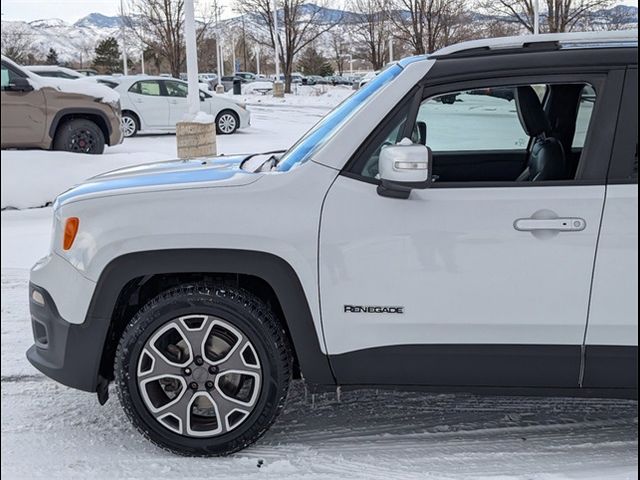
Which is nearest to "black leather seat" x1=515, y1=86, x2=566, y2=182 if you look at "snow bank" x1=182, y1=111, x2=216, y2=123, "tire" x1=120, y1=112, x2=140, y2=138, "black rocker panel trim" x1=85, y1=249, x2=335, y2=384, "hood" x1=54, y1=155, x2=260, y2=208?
"black rocker panel trim" x1=85, y1=249, x2=335, y2=384

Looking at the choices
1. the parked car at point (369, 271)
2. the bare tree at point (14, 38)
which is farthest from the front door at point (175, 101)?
the parked car at point (369, 271)

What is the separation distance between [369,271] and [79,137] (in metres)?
9.21

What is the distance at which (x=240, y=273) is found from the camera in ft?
10.7

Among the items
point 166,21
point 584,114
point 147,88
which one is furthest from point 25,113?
point 166,21

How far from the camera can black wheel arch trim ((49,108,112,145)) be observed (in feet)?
36.1

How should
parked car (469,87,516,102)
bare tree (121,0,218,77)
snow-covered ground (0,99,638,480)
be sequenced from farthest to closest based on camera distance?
bare tree (121,0,218,77) → parked car (469,87,516,102) → snow-covered ground (0,99,638,480)

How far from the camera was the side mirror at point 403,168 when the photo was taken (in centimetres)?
300

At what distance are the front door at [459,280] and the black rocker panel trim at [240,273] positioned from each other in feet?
0.29

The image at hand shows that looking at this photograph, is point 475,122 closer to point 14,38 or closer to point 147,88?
point 147,88

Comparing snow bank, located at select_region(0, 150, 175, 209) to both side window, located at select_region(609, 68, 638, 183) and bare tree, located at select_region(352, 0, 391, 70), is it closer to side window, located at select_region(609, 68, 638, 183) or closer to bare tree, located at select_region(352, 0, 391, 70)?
side window, located at select_region(609, 68, 638, 183)

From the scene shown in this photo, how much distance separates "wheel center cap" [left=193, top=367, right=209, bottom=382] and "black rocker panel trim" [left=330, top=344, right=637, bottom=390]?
0.56 m

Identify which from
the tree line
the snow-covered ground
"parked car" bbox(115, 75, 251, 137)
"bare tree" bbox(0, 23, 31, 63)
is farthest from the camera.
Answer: "bare tree" bbox(0, 23, 31, 63)

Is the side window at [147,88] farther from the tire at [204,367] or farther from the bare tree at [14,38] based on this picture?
the tire at [204,367]

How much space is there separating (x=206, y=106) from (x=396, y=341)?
15.9 metres
